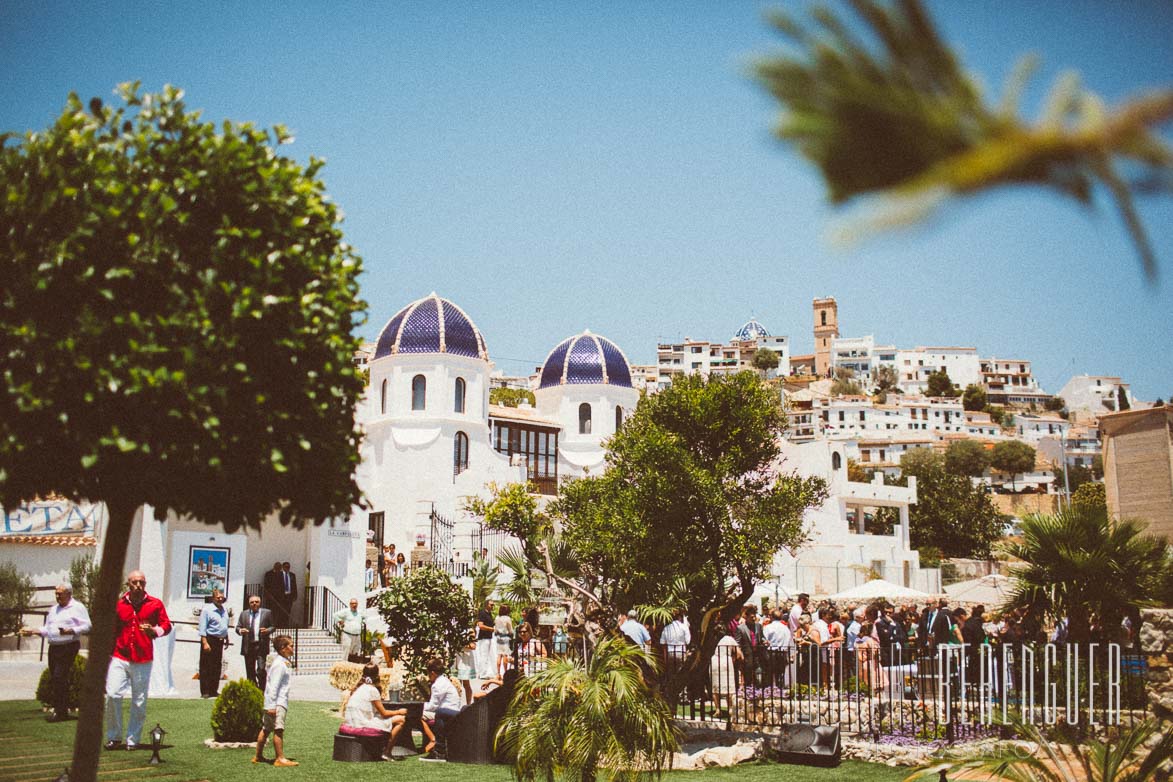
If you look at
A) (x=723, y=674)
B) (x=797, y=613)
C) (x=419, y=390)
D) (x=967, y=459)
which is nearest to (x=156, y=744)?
(x=723, y=674)

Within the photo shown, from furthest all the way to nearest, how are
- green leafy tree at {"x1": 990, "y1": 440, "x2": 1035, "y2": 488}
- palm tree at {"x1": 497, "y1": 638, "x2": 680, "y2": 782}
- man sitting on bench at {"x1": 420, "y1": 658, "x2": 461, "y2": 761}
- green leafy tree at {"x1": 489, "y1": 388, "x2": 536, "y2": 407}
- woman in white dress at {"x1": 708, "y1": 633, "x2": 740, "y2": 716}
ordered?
green leafy tree at {"x1": 990, "y1": 440, "x2": 1035, "y2": 488} → green leafy tree at {"x1": 489, "y1": 388, "x2": 536, "y2": 407} → woman in white dress at {"x1": 708, "y1": 633, "x2": 740, "y2": 716} → man sitting on bench at {"x1": 420, "y1": 658, "x2": 461, "y2": 761} → palm tree at {"x1": 497, "y1": 638, "x2": 680, "y2": 782}

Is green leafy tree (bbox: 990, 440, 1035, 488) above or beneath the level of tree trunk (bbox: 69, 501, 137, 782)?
above

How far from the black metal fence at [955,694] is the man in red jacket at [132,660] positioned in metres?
4.42

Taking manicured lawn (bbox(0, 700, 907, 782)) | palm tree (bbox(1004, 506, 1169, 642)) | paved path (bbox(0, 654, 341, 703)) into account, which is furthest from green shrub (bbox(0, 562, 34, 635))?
palm tree (bbox(1004, 506, 1169, 642))

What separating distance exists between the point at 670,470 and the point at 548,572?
502cm

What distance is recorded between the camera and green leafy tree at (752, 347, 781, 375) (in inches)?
6058

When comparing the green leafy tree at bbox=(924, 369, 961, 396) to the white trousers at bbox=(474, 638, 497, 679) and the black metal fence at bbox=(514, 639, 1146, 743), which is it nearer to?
the black metal fence at bbox=(514, 639, 1146, 743)

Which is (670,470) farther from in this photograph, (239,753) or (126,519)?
(126,519)

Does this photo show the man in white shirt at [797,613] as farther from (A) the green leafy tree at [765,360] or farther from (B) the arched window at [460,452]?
(A) the green leafy tree at [765,360]

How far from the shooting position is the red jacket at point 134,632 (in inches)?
434

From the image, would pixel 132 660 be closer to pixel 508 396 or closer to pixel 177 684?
pixel 177 684

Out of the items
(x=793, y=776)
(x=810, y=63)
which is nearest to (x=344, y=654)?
(x=793, y=776)

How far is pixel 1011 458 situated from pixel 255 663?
10406 cm

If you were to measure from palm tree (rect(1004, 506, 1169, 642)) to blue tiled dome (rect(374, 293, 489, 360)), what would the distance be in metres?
30.1
